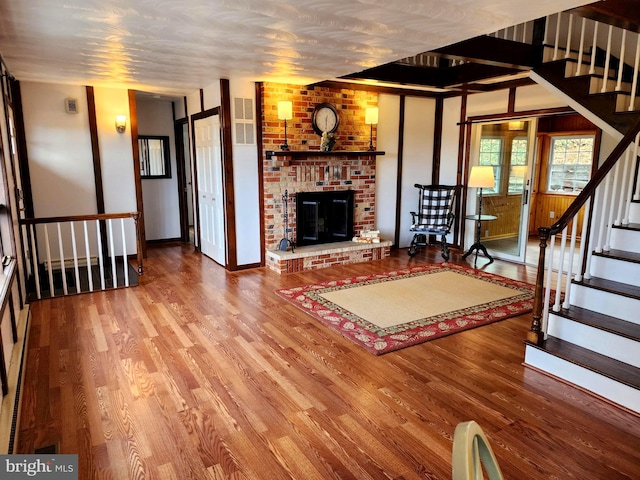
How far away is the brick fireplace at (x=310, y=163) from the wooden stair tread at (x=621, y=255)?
317 cm

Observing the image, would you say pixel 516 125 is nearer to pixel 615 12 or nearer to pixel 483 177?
pixel 483 177

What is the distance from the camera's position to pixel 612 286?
10.1 feet

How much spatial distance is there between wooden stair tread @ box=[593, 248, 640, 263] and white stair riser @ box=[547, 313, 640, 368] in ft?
2.13

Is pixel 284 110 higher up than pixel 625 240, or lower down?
higher up

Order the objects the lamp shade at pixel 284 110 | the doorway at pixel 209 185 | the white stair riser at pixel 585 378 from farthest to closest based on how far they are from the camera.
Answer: the doorway at pixel 209 185
the lamp shade at pixel 284 110
the white stair riser at pixel 585 378

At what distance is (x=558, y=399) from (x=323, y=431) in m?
1.50

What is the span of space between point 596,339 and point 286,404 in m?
2.10

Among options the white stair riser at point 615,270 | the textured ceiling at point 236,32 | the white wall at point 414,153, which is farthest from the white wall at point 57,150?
the white stair riser at point 615,270

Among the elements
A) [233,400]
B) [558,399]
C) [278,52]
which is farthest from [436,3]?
[233,400]

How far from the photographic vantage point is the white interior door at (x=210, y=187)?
18.6ft

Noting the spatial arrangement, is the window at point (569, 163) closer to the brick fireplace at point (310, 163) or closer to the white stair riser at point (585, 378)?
the brick fireplace at point (310, 163)

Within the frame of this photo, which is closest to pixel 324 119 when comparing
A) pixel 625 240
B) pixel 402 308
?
pixel 402 308

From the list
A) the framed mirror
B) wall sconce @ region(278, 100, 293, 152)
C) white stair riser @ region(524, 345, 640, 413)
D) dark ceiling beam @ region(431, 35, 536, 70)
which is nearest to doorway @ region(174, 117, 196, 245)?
the framed mirror

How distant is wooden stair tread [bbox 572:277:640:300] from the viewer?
9.59 ft
